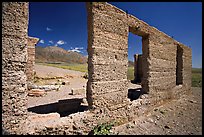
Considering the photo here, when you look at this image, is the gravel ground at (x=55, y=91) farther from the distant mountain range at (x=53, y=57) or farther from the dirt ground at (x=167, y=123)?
the distant mountain range at (x=53, y=57)

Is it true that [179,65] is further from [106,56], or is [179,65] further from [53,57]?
[53,57]

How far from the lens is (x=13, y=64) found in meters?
3.72

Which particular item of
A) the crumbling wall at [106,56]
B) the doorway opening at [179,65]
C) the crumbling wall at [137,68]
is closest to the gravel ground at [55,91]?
the crumbling wall at [106,56]

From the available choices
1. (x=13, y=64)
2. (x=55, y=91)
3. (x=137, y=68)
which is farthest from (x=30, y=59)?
(x=137, y=68)

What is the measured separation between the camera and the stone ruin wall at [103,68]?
3.70 metres

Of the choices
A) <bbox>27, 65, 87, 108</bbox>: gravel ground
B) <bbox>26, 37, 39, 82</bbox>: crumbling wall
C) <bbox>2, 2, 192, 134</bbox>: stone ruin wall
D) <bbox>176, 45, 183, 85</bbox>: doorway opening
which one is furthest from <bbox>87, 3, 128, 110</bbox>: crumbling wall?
<bbox>26, 37, 39, 82</bbox>: crumbling wall

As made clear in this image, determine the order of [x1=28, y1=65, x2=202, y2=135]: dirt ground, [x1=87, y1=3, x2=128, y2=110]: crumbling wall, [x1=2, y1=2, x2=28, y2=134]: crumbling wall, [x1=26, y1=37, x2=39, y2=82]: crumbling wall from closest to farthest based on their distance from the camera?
1. [x1=2, y1=2, x2=28, y2=134]: crumbling wall
2. [x1=87, y1=3, x2=128, y2=110]: crumbling wall
3. [x1=28, y1=65, x2=202, y2=135]: dirt ground
4. [x1=26, y1=37, x2=39, y2=82]: crumbling wall

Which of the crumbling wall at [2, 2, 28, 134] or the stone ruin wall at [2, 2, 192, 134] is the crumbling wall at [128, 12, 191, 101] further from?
the crumbling wall at [2, 2, 28, 134]

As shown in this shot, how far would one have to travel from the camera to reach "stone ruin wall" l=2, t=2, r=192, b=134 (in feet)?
12.1

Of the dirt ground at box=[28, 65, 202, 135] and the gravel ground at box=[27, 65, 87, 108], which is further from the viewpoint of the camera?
the gravel ground at box=[27, 65, 87, 108]

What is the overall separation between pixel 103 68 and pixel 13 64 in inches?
109

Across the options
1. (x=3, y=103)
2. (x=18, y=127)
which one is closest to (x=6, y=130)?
(x=18, y=127)

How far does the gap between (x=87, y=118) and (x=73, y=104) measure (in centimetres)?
250

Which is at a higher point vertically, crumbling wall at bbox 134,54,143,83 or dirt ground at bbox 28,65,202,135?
crumbling wall at bbox 134,54,143,83
